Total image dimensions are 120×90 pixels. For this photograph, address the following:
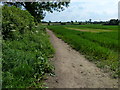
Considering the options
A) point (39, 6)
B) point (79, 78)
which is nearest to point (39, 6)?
point (39, 6)

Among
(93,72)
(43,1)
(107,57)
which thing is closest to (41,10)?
(43,1)

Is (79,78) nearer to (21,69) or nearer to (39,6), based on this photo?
(21,69)

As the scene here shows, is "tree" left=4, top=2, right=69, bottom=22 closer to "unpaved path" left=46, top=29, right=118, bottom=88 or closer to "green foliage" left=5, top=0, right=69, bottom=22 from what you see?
"green foliage" left=5, top=0, right=69, bottom=22

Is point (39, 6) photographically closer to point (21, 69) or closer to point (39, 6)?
point (39, 6)

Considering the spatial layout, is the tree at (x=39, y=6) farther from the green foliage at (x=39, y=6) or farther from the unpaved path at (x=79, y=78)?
the unpaved path at (x=79, y=78)

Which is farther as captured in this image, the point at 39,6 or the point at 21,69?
the point at 39,6

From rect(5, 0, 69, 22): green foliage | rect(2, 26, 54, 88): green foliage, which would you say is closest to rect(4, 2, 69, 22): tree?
rect(5, 0, 69, 22): green foliage

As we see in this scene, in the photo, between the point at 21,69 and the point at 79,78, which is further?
the point at 79,78

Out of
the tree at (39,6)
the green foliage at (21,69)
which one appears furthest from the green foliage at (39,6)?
the green foliage at (21,69)

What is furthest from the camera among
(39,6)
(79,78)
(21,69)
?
(39,6)

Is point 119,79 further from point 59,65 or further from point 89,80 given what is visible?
point 59,65

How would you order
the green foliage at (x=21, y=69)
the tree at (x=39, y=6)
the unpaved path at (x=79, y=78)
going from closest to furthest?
the green foliage at (x=21, y=69) < the unpaved path at (x=79, y=78) < the tree at (x=39, y=6)

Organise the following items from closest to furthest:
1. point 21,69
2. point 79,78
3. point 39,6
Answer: point 21,69, point 79,78, point 39,6

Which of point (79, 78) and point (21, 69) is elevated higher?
point (21, 69)
